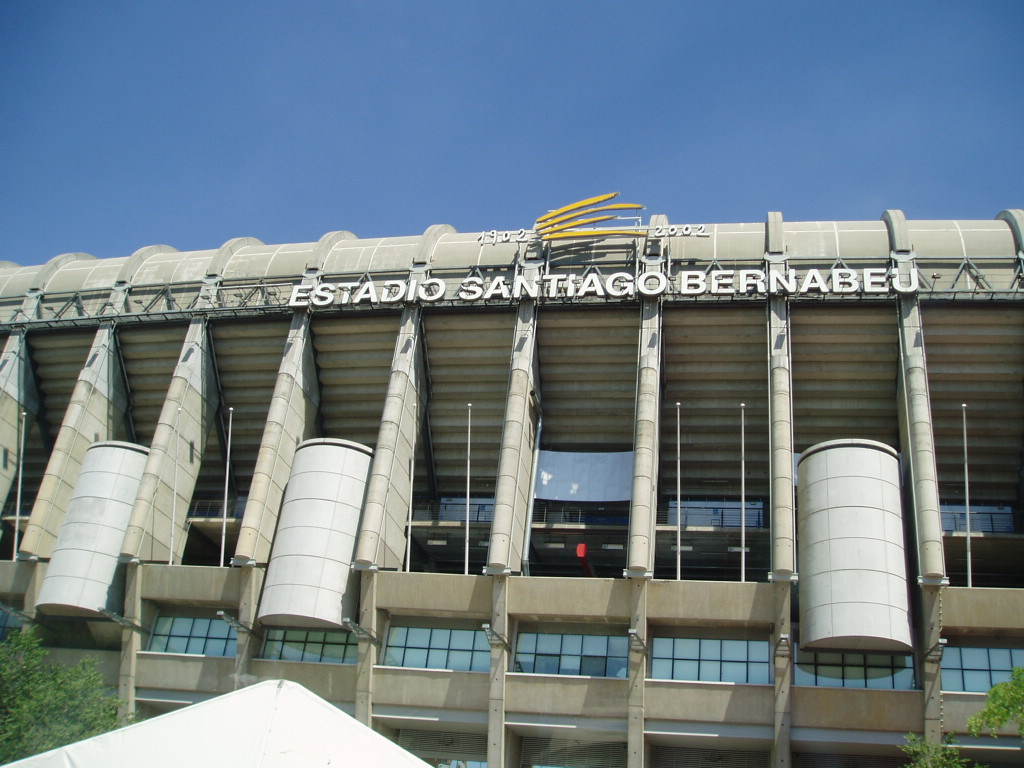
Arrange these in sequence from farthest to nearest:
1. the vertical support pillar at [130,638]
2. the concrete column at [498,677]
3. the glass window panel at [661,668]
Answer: the vertical support pillar at [130,638] < the glass window panel at [661,668] < the concrete column at [498,677]

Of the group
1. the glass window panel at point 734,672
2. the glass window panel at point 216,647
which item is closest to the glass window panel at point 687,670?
the glass window panel at point 734,672

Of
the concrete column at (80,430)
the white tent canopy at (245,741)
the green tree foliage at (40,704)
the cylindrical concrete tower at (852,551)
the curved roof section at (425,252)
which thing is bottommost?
the white tent canopy at (245,741)

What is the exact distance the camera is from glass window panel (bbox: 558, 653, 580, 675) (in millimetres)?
44500

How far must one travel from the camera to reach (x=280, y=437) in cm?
5138

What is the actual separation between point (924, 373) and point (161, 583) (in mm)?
37261

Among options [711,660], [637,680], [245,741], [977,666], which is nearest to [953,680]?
[977,666]

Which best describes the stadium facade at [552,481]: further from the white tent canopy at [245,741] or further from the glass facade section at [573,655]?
the white tent canopy at [245,741]

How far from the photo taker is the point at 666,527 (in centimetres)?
4812

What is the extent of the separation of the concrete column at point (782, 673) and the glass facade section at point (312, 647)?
61.4 ft

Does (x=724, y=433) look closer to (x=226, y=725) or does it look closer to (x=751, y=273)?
(x=751, y=273)

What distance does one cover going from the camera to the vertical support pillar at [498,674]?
4272cm

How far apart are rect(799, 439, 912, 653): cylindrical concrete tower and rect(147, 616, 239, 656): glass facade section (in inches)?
1045

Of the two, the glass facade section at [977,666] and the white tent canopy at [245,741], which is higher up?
the glass facade section at [977,666]

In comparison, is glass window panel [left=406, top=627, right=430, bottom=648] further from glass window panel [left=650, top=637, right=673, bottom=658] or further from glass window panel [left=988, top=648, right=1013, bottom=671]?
glass window panel [left=988, top=648, right=1013, bottom=671]
